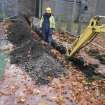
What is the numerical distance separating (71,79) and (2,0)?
968 cm

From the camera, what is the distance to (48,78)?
1150 centimetres

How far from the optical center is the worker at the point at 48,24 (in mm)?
15633

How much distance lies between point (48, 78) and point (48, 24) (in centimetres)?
472

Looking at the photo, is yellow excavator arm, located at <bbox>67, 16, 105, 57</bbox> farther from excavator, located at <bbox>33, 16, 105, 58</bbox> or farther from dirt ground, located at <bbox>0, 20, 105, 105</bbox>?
dirt ground, located at <bbox>0, 20, 105, 105</bbox>

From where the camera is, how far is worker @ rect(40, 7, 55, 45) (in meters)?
15.6

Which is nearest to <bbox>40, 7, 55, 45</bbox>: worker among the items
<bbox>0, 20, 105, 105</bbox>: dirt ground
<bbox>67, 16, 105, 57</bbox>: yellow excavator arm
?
<bbox>0, 20, 105, 105</bbox>: dirt ground

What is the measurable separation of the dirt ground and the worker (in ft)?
2.69

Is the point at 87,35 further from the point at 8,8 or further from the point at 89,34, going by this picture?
the point at 8,8

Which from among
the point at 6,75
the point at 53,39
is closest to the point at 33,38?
the point at 53,39

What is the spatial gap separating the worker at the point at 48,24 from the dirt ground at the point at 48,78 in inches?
32.3

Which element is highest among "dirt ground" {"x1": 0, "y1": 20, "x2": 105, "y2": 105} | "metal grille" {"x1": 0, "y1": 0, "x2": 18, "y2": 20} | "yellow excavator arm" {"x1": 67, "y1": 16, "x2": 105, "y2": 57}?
"yellow excavator arm" {"x1": 67, "y1": 16, "x2": 105, "y2": 57}

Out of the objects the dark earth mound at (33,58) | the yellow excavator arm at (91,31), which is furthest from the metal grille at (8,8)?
the yellow excavator arm at (91,31)

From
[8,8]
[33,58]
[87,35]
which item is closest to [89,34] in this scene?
[87,35]

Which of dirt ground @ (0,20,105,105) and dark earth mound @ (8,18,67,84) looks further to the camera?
dark earth mound @ (8,18,67,84)
